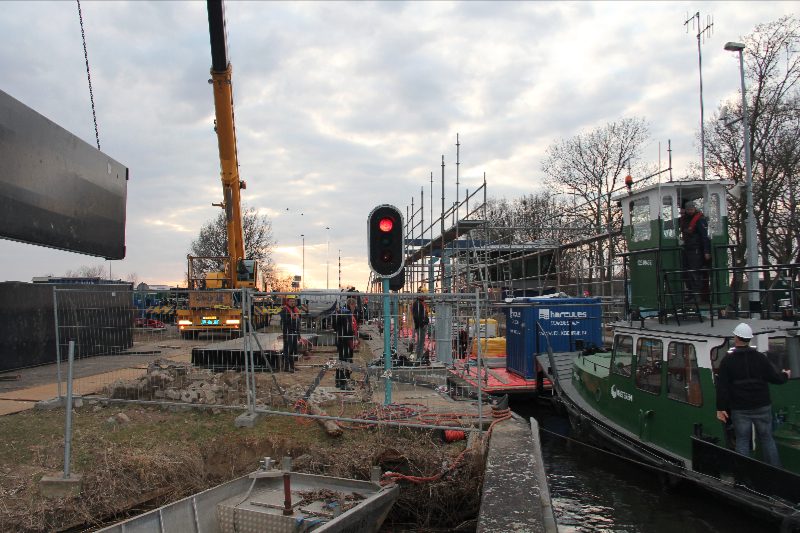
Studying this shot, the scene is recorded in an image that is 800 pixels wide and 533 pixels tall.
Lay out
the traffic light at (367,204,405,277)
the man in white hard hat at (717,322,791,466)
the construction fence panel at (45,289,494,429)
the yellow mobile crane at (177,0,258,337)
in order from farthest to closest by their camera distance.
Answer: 1. the yellow mobile crane at (177,0,258,337)
2. the traffic light at (367,204,405,277)
3. the construction fence panel at (45,289,494,429)
4. the man in white hard hat at (717,322,791,466)

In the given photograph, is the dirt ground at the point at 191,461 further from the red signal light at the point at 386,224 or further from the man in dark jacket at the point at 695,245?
the man in dark jacket at the point at 695,245

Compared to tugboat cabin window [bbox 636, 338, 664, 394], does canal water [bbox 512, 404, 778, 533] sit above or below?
below

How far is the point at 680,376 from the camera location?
763cm

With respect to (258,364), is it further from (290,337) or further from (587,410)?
(587,410)

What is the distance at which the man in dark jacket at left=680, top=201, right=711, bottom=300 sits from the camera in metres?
9.00

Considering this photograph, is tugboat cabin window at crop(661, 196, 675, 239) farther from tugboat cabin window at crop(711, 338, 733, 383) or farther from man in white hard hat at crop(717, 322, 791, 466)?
man in white hard hat at crop(717, 322, 791, 466)

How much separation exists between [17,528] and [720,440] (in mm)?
7747

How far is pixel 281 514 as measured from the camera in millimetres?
5348

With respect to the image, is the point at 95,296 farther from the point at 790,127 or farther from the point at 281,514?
the point at 790,127

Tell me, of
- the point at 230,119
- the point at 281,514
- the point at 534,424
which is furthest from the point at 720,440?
the point at 230,119

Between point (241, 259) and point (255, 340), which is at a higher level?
point (241, 259)

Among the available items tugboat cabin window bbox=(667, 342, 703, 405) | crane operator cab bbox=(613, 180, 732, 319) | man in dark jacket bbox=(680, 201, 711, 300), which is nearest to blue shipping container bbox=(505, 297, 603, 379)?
crane operator cab bbox=(613, 180, 732, 319)

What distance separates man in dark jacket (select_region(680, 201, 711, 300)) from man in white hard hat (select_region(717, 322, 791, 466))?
255 centimetres

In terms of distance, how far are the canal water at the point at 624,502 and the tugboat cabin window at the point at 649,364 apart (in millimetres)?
1431
